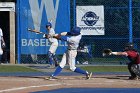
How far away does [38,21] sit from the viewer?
25438 millimetres

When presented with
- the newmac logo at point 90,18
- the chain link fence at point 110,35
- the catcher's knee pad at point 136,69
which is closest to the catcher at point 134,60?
the catcher's knee pad at point 136,69

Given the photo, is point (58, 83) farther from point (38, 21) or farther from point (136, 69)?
point (38, 21)

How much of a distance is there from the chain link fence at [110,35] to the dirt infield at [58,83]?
7.62 m

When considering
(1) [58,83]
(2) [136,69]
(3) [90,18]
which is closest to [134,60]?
(2) [136,69]

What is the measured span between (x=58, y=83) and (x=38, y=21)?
987 cm

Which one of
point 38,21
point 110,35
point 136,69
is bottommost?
point 136,69

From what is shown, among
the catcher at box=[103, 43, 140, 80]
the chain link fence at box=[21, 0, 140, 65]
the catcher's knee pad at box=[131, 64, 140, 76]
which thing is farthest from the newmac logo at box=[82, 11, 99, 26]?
the catcher's knee pad at box=[131, 64, 140, 76]

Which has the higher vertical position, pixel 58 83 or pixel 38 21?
pixel 38 21

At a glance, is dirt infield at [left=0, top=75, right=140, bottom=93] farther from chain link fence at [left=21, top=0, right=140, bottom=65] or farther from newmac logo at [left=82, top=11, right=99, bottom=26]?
newmac logo at [left=82, top=11, right=99, bottom=26]

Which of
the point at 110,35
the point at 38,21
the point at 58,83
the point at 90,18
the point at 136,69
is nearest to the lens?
the point at 58,83

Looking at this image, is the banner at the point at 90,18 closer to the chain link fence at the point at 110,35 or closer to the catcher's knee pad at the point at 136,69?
the chain link fence at the point at 110,35

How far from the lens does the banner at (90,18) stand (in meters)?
25.6

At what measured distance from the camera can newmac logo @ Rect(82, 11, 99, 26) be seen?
25.7 meters

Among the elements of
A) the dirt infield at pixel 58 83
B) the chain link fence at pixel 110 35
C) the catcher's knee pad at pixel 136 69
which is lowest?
the dirt infield at pixel 58 83
